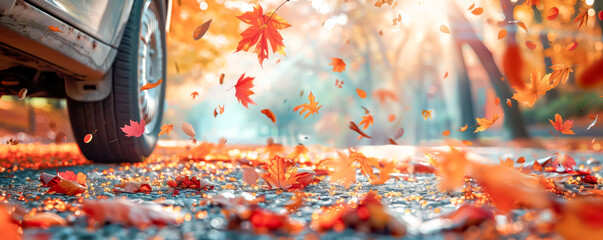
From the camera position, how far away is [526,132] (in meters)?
8.64

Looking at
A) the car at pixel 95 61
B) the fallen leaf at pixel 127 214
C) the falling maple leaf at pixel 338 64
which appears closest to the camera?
the fallen leaf at pixel 127 214

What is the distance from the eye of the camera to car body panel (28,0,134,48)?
1.94 meters

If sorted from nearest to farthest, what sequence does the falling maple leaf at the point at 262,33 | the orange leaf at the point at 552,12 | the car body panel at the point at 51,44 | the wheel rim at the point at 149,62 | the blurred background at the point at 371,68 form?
1. the car body panel at the point at 51,44
2. the falling maple leaf at the point at 262,33
3. the orange leaf at the point at 552,12
4. the wheel rim at the point at 149,62
5. the blurred background at the point at 371,68

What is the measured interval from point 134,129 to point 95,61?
20.1 inches

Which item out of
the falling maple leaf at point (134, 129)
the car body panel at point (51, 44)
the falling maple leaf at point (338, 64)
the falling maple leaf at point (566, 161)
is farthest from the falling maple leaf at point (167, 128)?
the falling maple leaf at point (566, 161)

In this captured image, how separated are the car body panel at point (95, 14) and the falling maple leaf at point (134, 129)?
0.49 metres

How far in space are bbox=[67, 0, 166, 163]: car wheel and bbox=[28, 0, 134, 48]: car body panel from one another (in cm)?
14

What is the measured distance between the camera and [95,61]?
234 cm

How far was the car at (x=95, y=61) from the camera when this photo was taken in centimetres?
190

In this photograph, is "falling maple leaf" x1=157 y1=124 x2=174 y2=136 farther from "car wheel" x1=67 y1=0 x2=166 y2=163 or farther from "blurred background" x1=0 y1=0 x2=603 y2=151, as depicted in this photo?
"blurred background" x1=0 y1=0 x2=603 y2=151

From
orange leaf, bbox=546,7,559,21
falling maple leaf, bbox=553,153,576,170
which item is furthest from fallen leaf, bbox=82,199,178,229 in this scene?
falling maple leaf, bbox=553,153,576,170

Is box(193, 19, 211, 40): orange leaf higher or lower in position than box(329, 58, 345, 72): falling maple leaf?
higher

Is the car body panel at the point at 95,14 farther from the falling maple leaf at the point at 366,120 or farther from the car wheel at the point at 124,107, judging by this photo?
the falling maple leaf at the point at 366,120

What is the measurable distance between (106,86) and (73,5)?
0.68 m
